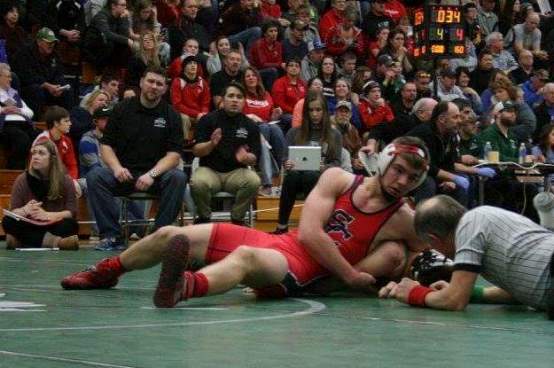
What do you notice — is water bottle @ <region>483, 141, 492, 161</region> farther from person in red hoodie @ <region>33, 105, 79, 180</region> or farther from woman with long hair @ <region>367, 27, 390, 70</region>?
person in red hoodie @ <region>33, 105, 79, 180</region>

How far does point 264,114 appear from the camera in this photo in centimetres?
1777

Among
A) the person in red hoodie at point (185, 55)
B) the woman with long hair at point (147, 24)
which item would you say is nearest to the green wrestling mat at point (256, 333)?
the person in red hoodie at point (185, 55)

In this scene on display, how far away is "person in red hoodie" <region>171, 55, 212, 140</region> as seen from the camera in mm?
17500

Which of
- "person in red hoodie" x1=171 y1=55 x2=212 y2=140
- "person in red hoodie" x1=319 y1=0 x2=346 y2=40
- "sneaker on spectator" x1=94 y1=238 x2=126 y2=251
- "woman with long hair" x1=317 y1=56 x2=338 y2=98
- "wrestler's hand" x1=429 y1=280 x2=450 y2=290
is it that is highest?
"person in red hoodie" x1=319 y1=0 x2=346 y2=40

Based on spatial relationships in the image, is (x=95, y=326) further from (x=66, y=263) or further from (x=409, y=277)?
(x=66, y=263)

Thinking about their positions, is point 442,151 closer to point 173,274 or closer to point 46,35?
point 46,35

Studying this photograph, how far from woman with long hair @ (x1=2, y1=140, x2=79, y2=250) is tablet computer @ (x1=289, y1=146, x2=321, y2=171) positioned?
2.23 meters

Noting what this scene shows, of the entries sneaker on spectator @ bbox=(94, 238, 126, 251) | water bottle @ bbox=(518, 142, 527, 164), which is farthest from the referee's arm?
water bottle @ bbox=(518, 142, 527, 164)

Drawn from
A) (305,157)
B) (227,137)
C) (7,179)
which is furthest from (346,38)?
(227,137)

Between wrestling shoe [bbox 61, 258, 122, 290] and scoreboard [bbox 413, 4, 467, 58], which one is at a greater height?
scoreboard [bbox 413, 4, 467, 58]

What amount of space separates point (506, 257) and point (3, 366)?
289 centimetres

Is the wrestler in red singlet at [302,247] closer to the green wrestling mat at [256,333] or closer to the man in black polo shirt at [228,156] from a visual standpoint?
the green wrestling mat at [256,333]

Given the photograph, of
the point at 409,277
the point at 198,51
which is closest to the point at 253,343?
the point at 409,277

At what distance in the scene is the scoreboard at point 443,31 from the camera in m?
20.7
